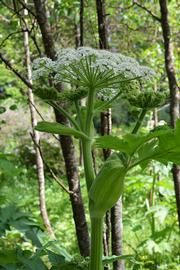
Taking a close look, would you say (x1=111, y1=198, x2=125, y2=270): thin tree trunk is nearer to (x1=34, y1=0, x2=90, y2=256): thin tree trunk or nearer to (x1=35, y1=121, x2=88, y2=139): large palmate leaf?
(x1=34, y1=0, x2=90, y2=256): thin tree trunk

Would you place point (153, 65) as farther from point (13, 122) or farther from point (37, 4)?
point (13, 122)

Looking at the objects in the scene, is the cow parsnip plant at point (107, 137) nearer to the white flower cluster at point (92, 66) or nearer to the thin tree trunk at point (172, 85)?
the white flower cluster at point (92, 66)

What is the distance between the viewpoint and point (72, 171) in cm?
136

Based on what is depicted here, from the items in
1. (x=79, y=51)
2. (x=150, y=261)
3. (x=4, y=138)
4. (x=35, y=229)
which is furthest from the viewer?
(x=4, y=138)

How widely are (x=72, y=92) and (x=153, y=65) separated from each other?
13.7 ft

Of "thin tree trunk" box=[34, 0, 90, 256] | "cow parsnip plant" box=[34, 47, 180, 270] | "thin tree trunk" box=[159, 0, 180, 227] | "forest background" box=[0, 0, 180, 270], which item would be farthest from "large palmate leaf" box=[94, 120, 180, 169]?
"thin tree trunk" box=[159, 0, 180, 227]

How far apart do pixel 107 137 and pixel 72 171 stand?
670mm

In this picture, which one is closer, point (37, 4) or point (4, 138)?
point (37, 4)

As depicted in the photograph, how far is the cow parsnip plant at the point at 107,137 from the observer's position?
73 centimetres

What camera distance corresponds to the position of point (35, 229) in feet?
4.07

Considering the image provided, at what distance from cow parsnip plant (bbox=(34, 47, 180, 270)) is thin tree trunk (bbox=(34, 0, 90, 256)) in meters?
0.47

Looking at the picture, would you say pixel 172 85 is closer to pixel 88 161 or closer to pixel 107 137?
pixel 88 161

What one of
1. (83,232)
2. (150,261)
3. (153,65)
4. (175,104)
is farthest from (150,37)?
(83,232)

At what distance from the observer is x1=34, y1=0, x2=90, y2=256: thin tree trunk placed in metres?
1.29
